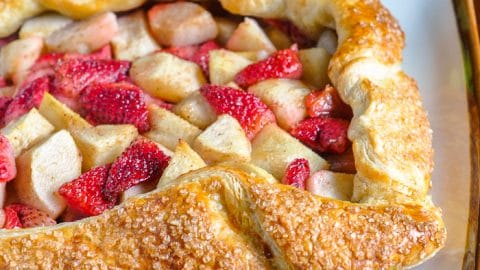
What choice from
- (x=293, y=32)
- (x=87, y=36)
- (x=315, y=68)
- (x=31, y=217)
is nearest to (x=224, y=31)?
(x=293, y=32)

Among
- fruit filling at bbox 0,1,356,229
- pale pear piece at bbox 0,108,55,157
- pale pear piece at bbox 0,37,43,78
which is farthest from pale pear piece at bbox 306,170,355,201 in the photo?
pale pear piece at bbox 0,37,43,78

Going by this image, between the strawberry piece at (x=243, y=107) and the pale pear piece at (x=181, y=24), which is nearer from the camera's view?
the strawberry piece at (x=243, y=107)

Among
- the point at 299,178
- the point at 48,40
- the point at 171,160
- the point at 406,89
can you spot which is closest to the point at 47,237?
the point at 171,160

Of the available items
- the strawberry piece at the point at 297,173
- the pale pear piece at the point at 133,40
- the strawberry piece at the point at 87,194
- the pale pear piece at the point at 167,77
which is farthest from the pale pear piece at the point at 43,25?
the strawberry piece at the point at 297,173

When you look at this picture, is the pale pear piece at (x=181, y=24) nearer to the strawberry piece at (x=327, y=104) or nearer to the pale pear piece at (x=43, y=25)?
the pale pear piece at (x=43, y=25)

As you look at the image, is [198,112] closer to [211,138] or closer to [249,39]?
[211,138]

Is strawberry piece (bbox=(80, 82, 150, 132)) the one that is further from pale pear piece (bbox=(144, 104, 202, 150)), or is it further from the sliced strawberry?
the sliced strawberry
